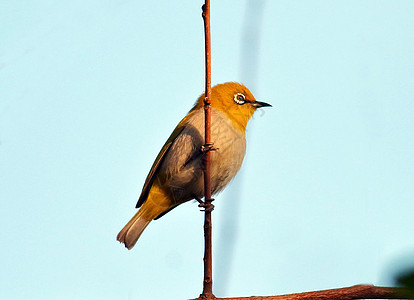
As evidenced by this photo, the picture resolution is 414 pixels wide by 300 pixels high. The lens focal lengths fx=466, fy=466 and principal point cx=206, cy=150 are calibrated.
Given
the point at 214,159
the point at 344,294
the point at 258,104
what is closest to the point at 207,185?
the point at 344,294

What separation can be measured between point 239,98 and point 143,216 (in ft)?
7.25

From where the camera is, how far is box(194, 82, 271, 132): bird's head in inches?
261

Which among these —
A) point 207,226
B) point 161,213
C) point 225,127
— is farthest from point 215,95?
point 207,226

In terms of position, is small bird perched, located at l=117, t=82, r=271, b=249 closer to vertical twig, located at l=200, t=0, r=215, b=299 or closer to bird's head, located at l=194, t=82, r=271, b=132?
bird's head, located at l=194, t=82, r=271, b=132

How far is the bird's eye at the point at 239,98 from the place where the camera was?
268 inches

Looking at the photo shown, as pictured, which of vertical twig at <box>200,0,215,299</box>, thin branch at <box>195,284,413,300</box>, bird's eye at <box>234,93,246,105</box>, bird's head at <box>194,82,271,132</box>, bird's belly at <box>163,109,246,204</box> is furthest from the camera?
bird's eye at <box>234,93,246,105</box>

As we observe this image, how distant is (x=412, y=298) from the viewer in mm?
880

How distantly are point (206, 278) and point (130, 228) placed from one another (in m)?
2.77

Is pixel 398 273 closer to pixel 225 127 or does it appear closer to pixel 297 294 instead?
pixel 297 294

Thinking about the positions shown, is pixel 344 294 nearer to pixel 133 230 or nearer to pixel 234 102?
pixel 133 230

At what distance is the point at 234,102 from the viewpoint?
6793mm

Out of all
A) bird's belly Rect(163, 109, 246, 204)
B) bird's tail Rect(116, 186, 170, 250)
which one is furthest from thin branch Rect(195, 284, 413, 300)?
bird's tail Rect(116, 186, 170, 250)

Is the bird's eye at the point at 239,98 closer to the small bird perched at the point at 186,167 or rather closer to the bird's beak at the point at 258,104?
the bird's beak at the point at 258,104

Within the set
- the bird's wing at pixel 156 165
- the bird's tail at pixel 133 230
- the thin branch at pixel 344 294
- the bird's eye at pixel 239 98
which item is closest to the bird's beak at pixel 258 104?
the bird's eye at pixel 239 98
